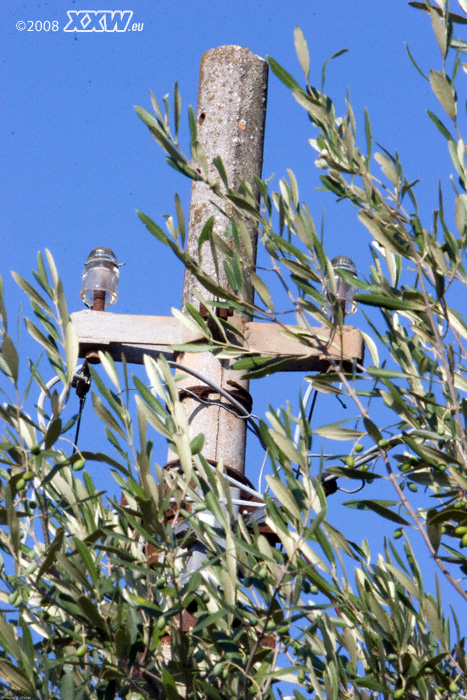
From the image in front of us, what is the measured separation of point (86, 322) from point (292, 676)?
2.00 meters

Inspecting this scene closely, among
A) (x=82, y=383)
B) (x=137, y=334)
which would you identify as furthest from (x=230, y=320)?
(x=82, y=383)

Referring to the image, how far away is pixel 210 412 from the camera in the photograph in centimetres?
384

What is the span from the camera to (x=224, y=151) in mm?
4246

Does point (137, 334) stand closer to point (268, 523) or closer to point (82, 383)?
point (82, 383)

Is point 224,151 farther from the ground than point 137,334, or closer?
farther from the ground

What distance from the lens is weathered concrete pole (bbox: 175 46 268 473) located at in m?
3.85

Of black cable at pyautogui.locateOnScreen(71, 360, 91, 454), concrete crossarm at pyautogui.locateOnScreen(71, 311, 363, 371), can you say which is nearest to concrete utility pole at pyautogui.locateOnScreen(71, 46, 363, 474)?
concrete crossarm at pyautogui.locateOnScreen(71, 311, 363, 371)

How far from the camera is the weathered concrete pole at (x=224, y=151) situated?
3.85m

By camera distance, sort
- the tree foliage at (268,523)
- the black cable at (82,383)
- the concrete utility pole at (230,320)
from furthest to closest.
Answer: the black cable at (82,383) → the concrete utility pole at (230,320) → the tree foliage at (268,523)

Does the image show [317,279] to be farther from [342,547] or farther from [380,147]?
[342,547]

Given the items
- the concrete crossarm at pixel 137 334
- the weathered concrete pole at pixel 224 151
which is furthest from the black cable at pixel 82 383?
the weathered concrete pole at pixel 224 151

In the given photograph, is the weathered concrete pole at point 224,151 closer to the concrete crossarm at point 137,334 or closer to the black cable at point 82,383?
the concrete crossarm at point 137,334

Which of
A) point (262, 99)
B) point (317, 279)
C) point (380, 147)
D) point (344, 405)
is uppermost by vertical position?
point (262, 99)

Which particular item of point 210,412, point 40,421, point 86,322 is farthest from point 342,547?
point 86,322
